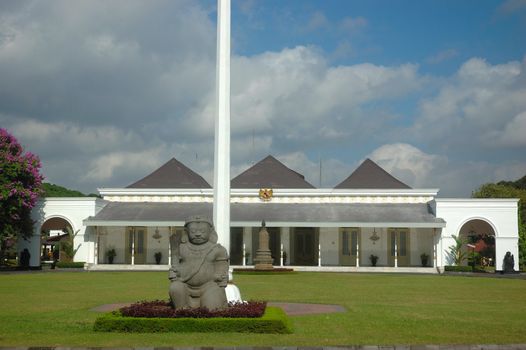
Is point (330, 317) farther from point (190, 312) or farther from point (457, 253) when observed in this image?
point (457, 253)

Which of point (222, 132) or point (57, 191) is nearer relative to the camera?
point (222, 132)

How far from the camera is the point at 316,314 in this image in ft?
45.9

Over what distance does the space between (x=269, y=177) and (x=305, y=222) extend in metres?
8.71

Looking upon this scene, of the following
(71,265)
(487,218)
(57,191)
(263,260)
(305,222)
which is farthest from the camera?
(57,191)

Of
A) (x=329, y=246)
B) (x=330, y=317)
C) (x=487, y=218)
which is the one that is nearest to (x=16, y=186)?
(x=329, y=246)

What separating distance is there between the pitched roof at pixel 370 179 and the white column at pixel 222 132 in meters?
32.1

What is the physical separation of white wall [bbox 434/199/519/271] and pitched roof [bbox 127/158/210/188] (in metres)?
17.0

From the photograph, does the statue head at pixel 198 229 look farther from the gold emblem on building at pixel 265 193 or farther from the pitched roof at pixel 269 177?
the pitched roof at pixel 269 177

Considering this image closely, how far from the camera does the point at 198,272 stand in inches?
442

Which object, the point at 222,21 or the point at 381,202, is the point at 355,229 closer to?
the point at 381,202

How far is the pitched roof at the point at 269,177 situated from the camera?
4588cm

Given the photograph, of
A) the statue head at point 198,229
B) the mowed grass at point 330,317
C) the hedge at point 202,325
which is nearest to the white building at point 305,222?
the mowed grass at point 330,317

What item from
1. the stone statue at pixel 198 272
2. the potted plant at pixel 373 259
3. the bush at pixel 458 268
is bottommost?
the bush at pixel 458 268

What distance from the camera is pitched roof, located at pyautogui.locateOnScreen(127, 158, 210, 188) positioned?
47.1m
